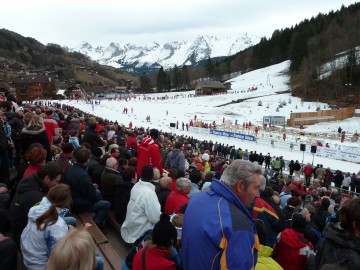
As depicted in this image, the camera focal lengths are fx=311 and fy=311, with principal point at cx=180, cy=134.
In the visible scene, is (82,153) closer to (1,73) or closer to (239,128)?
(239,128)

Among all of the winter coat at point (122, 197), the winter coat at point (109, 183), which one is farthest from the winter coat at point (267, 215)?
the winter coat at point (109, 183)

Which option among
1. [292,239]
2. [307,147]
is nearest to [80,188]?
[292,239]

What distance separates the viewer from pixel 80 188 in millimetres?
5398

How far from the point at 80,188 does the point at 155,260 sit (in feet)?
9.27

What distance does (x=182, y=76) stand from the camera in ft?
377

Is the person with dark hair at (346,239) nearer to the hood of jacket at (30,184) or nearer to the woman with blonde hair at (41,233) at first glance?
the woman with blonde hair at (41,233)

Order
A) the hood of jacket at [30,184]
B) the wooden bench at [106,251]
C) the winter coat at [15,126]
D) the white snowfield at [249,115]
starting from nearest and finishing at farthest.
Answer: the hood of jacket at [30,184] → the wooden bench at [106,251] → the winter coat at [15,126] → the white snowfield at [249,115]

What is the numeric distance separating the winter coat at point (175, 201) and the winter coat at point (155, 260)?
193 cm

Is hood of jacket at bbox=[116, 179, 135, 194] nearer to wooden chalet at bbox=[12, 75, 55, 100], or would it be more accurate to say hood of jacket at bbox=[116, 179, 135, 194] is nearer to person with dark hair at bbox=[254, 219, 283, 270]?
person with dark hair at bbox=[254, 219, 283, 270]

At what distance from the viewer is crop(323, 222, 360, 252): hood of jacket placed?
9.12 ft

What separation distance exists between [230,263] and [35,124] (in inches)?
248

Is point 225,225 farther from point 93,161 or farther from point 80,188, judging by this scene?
point 93,161

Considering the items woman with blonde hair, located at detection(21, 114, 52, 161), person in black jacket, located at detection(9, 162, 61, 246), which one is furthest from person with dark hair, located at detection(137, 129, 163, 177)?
person in black jacket, located at detection(9, 162, 61, 246)

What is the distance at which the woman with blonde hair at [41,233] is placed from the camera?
3186 mm
